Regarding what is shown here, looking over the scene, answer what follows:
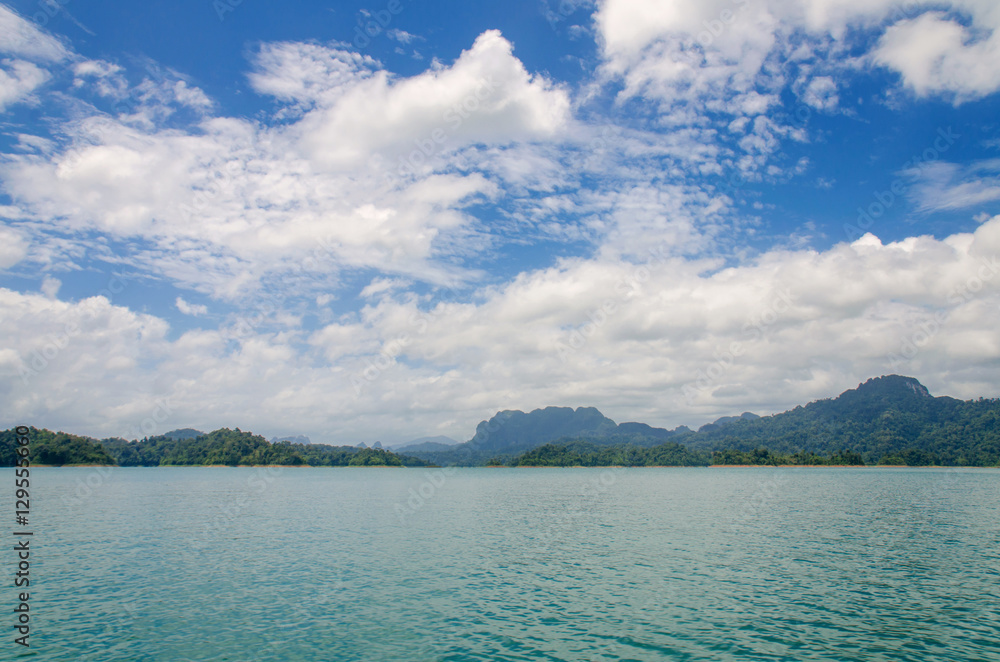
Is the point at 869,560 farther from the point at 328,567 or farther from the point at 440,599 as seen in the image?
the point at 328,567

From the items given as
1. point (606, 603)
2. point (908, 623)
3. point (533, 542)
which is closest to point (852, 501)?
point (533, 542)

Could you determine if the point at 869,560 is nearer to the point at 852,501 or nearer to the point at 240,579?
the point at 240,579

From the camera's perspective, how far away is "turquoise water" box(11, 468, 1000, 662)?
21781 mm

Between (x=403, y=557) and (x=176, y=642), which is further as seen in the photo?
(x=403, y=557)

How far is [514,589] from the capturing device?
30.6 metres

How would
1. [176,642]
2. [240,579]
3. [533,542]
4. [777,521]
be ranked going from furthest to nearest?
[777,521], [533,542], [240,579], [176,642]

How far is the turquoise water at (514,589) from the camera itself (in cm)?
2178

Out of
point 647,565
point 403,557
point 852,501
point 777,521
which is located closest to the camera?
point 647,565

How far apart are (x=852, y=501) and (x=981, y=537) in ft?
124

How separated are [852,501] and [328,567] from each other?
80890mm

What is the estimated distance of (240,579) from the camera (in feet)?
107

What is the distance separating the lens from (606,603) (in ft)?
90.3

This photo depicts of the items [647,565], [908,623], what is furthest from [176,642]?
[908,623]

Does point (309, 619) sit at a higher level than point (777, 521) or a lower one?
higher
